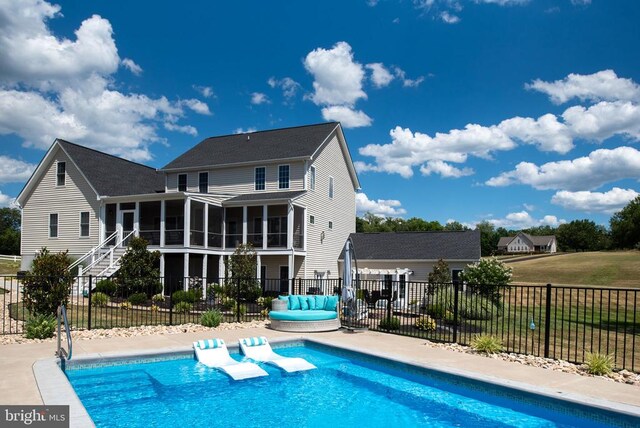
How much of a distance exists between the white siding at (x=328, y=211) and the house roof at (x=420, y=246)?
170cm

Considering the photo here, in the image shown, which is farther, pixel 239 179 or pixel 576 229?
pixel 576 229

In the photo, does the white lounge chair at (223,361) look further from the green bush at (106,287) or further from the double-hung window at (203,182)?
the double-hung window at (203,182)

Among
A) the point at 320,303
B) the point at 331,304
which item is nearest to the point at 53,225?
the point at 320,303

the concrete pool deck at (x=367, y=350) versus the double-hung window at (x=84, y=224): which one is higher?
the double-hung window at (x=84, y=224)

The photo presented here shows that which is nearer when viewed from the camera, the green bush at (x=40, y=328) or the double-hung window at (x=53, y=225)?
the green bush at (x=40, y=328)

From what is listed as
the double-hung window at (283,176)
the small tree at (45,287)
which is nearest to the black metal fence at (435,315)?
the small tree at (45,287)

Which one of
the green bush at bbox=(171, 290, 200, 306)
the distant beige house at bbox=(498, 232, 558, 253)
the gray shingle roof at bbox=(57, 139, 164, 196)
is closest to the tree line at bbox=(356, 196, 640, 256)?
the distant beige house at bbox=(498, 232, 558, 253)

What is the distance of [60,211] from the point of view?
3084 cm

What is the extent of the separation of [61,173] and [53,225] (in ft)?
11.6

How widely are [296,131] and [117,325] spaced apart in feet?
68.5

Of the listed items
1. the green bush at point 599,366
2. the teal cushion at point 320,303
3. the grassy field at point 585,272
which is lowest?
the grassy field at point 585,272

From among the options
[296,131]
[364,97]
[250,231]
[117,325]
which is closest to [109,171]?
[250,231]

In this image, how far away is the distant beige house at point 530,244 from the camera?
121037 mm

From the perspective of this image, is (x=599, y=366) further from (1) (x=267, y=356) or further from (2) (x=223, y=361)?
(2) (x=223, y=361)
